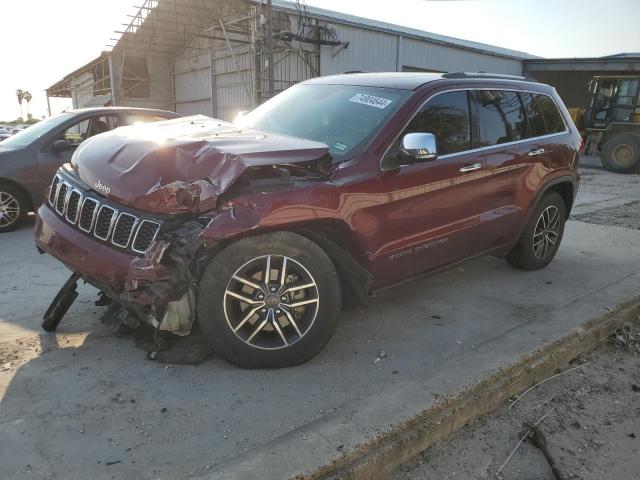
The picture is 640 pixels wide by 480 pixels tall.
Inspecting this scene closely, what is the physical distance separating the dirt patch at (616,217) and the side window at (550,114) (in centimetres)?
334

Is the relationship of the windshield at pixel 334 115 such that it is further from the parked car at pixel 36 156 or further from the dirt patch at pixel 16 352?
the parked car at pixel 36 156

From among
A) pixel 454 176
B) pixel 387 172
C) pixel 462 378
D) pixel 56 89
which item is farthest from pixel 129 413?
pixel 56 89

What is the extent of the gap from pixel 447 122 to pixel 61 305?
121 inches

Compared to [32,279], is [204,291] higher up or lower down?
higher up

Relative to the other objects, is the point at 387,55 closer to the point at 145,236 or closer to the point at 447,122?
the point at 447,122

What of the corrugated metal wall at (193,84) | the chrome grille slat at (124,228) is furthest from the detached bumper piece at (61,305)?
the corrugated metal wall at (193,84)

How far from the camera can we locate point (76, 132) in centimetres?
718

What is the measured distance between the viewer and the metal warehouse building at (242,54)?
17.8 m

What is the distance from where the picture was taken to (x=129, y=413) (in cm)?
255

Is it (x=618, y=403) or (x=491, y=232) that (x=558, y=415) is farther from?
(x=491, y=232)

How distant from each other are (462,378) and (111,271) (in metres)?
2.09

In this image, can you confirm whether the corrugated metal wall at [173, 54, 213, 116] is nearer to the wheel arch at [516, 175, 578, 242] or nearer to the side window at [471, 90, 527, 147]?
the wheel arch at [516, 175, 578, 242]

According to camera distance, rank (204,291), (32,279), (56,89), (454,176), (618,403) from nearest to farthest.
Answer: (204,291)
(618,403)
(454,176)
(32,279)
(56,89)

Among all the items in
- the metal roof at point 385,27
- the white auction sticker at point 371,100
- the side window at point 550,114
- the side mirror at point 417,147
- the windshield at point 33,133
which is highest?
the metal roof at point 385,27
